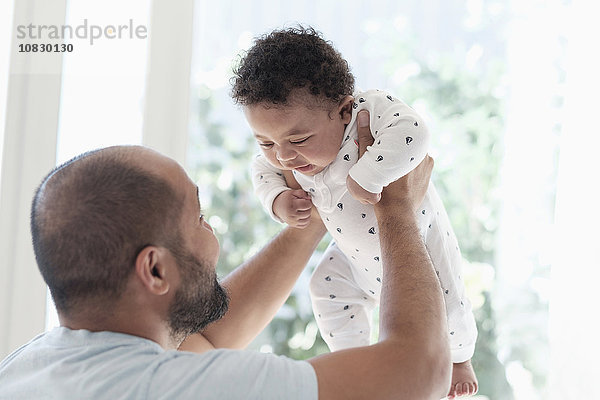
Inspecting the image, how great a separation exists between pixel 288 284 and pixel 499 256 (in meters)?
1.26

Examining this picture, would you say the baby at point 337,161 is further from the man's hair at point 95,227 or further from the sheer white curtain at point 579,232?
the sheer white curtain at point 579,232

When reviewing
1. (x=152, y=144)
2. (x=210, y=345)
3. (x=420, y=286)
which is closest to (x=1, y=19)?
(x=152, y=144)

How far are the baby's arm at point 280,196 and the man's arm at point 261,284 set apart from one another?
0.10 meters

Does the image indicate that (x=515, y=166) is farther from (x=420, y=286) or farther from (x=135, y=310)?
(x=135, y=310)

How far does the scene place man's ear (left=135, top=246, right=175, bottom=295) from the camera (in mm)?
961

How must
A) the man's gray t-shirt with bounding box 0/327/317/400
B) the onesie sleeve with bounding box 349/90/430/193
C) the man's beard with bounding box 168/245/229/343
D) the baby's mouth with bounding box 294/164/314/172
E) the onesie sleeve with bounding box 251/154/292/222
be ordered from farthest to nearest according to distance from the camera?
the onesie sleeve with bounding box 251/154/292/222, the baby's mouth with bounding box 294/164/314/172, the onesie sleeve with bounding box 349/90/430/193, the man's beard with bounding box 168/245/229/343, the man's gray t-shirt with bounding box 0/327/317/400

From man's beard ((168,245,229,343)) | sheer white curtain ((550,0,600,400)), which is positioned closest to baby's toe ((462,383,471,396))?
man's beard ((168,245,229,343))

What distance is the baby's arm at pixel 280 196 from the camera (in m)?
1.38

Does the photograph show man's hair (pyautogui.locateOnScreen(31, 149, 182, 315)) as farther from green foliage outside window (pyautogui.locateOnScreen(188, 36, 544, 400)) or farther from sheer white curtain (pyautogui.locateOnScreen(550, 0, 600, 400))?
sheer white curtain (pyautogui.locateOnScreen(550, 0, 600, 400))

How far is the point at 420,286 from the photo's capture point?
1061 mm

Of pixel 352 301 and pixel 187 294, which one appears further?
pixel 352 301

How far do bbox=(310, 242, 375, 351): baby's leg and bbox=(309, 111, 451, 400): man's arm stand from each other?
0.32m

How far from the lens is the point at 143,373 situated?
89 cm

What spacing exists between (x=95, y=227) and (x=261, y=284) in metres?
0.67
